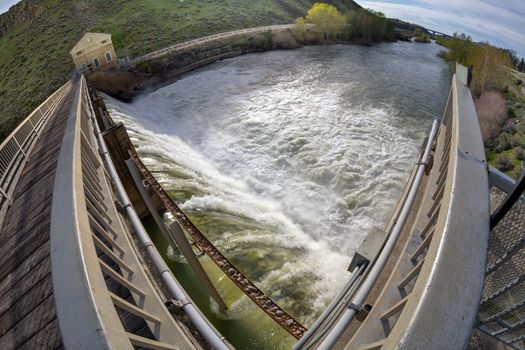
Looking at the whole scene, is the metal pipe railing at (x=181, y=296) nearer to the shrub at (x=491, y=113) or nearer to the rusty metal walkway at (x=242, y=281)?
the rusty metal walkway at (x=242, y=281)

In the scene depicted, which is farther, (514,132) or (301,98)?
(301,98)

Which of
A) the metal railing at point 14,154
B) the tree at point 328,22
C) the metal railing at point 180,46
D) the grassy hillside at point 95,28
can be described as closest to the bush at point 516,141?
the metal railing at point 14,154

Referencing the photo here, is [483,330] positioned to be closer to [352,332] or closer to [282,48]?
[352,332]

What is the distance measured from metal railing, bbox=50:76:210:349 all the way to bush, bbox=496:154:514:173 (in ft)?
58.6

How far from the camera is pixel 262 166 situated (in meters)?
15.0

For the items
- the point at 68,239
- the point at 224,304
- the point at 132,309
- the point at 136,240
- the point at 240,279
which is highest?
the point at 68,239

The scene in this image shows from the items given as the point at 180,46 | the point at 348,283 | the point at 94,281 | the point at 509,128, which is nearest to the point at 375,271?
the point at 348,283

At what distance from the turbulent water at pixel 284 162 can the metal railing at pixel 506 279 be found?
5467 mm

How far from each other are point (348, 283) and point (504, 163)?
622 inches

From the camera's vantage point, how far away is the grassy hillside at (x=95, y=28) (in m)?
34.4

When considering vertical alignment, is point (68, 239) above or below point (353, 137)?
above

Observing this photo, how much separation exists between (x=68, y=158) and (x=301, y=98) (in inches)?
782

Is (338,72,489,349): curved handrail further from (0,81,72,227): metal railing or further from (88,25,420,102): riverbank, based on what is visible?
(88,25,420,102): riverbank

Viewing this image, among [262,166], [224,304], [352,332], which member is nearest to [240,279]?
[224,304]
